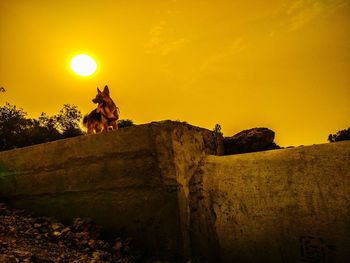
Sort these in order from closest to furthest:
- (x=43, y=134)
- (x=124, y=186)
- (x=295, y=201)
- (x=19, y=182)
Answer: (x=295, y=201), (x=124, y=186), (x=19, y=182), (x=43, y=134)

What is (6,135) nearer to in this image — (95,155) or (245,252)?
(95,155)

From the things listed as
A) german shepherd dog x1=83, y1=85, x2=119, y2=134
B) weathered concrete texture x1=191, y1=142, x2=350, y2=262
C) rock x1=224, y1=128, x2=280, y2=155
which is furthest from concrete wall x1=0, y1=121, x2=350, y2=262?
german shepherd dog x1=83, y1=85, x2=119, y2=134

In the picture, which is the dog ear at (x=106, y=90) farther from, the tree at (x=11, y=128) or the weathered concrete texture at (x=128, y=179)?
the tree at (x=11, y=128)

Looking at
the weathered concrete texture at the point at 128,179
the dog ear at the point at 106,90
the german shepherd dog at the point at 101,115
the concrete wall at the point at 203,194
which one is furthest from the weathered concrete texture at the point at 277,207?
the dog ear at the point at 106,90

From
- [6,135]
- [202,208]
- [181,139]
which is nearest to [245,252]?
[202,208]

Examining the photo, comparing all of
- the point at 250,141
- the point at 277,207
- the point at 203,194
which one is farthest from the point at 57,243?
the point at 250,141

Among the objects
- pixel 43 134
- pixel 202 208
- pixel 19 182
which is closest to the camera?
pixel 202 208

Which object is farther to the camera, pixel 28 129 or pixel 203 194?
pixel 28 129

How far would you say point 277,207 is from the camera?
2562 mm

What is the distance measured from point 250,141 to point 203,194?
1267mm

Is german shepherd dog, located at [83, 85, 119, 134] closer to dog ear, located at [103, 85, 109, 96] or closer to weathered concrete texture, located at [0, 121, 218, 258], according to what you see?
dog ear, located at [103, 85, 109, 96]

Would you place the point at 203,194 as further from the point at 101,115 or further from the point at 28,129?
the point at 28,129

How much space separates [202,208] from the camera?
2.88 metres

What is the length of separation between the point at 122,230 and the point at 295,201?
1.69 metres
